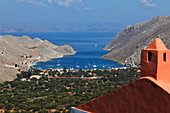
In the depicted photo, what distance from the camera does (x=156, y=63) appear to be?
49.9 ft

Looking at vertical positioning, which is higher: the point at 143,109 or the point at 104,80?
the point at 143,109

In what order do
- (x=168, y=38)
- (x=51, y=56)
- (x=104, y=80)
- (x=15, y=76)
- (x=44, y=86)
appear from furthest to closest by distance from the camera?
1. (x=51, y=56)
2. (x=168, y=38)
3. (x=15, y=76)
4. (x=104, y=80)
5. (x=44, y=86)

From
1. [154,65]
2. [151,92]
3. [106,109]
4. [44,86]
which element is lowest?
[44,86]

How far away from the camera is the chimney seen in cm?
1520

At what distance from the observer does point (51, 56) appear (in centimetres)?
16450

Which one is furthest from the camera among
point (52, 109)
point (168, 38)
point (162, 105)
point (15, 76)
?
point (168, 38)

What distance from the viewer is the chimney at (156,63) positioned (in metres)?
15.2

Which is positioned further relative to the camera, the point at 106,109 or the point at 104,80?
the point at 104,80

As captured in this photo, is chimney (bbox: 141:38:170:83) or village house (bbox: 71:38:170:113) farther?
chimney (bbox: 141:38:170:83)

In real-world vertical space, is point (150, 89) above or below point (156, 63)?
below

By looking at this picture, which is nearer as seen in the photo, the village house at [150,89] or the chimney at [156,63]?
the village house at [150,89]

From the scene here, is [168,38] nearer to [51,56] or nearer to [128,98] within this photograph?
[51,56]

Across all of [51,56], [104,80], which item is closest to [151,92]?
[104,80]

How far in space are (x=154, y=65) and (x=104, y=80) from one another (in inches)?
2461
